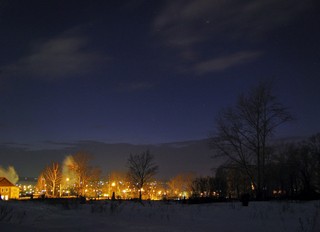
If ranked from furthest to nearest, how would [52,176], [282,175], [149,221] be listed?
[52,176]
[282,175]
[149,221]

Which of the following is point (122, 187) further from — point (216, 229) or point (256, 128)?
point (216, 229)

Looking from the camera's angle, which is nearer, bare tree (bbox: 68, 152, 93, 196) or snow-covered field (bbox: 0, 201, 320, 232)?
snow-covered field (bbox: 0, 201, 320, 232)

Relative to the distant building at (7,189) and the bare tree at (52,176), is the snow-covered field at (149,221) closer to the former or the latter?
the bare tree at (52,176)

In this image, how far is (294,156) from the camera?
6800 cm

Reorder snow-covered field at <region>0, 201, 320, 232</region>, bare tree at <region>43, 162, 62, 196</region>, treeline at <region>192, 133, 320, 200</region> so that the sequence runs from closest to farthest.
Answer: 1. snow-covered field at <region>0, 201, 320, 232</region>
2. treeline at <region>192, 133, 320, 200</region>
3. bare tree at <region>43, 162, 62, 196</region>

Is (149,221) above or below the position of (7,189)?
above

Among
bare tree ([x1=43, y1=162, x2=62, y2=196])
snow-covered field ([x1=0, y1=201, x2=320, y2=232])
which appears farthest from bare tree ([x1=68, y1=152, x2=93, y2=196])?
snow-covered field ([x1=0, y1=201, x2=320, y2=232])

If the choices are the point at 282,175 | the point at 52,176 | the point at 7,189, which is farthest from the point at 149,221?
the point at 7,189

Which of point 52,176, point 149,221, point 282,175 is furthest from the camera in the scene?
point 52,176

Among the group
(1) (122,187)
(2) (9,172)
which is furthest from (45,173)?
(2) (9,172)

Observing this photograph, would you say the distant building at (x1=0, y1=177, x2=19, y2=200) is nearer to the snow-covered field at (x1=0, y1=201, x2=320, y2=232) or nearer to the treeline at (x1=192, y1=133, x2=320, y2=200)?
the treeline at (x1=192, y1=133, x2=320, y2=200)

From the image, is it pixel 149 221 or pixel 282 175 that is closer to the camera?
pixel 149 221

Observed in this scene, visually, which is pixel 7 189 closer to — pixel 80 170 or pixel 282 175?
pixel 80 170

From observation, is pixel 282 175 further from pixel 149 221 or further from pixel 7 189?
pixel 7 189
